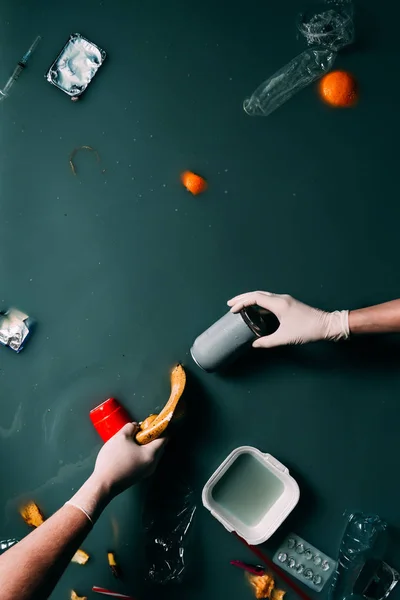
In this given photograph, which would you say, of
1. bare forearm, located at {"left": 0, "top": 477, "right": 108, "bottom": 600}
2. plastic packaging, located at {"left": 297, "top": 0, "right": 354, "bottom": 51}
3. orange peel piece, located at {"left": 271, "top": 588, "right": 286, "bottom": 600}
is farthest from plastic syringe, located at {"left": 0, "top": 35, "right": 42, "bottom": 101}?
orange peel piece, located at {"left": 271, "top": 588, "right": 286, "bottom": 600}

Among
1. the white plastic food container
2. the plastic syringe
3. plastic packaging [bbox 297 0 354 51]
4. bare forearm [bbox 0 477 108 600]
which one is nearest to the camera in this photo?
bare forearm [bbox 0 477 108 600]

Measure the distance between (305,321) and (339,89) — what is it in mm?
877

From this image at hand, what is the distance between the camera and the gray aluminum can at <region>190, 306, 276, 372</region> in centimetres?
203

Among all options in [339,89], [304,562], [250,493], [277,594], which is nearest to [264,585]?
[277,594]

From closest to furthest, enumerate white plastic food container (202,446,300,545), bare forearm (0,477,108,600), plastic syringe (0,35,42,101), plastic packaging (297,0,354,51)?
bare forearm (0,477,108,600) < white plastic food container (202,446,300,545) < plastic packaging (297,0,354,51) < plastic syringe (0,35,42,101)

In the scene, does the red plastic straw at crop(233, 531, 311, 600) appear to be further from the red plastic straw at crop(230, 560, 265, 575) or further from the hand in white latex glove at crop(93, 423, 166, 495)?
the hand in white latex glove at crop(93, 423, 166, 495)

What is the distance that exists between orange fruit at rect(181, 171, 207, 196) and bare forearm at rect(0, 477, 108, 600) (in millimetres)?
1116

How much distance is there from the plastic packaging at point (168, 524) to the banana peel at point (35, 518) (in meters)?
0.24

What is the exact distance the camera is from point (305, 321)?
2.04m

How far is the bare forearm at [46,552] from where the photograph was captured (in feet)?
5.57

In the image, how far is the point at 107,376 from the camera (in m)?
2.23

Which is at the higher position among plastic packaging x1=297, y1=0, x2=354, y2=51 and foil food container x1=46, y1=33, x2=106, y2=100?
plastic packaging x1=297, y1=0, x2=354, y2=51

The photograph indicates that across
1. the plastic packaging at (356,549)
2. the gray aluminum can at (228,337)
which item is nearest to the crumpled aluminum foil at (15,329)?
the gray aluminum can at (228,337)

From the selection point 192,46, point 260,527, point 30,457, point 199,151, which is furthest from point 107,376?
point 192,46
